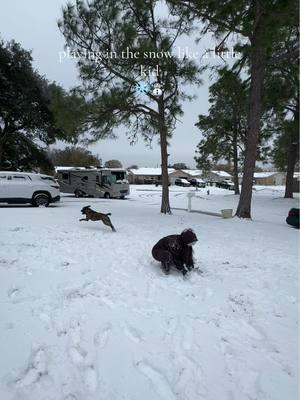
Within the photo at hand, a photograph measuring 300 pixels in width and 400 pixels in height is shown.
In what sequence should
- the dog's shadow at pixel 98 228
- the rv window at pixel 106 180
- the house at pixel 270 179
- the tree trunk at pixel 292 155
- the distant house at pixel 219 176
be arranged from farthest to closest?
the house at pixel 270 179
the distant house at pixel 219 176
the rv window at pixel 106 180
the tree trunk at pixel 292 155
the dog's shadow at pixel 98 228

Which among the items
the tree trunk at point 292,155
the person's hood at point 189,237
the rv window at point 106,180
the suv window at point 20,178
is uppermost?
the tree trunk at point 292,155

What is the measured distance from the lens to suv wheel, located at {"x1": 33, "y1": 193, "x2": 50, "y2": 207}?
15.5 meters

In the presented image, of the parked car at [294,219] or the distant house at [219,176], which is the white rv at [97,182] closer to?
the parked car at [294,219]

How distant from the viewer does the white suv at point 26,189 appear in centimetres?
1498

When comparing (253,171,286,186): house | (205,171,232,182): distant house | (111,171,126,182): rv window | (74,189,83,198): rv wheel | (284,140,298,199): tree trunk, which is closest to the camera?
(284,140,298,199): tree trunk

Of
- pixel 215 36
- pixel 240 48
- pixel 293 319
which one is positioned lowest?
pixel 293 319

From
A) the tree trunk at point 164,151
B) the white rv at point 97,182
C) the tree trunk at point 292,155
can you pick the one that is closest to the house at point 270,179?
the tree trunk at point 292,155

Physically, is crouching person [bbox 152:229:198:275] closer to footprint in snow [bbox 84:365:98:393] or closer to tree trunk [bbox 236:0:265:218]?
footprint in snow [bbox 84:365:98:393]

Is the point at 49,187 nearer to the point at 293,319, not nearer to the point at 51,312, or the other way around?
the point at 51,312

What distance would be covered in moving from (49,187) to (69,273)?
1110 centimetres

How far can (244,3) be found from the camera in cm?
919

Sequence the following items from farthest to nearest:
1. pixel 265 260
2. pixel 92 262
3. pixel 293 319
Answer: pixel 265 260
pixel 92 262
pixel 293 319

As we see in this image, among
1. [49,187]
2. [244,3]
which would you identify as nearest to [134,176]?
[49,187]

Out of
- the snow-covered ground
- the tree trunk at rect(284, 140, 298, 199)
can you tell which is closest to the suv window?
the snow-covered ground
